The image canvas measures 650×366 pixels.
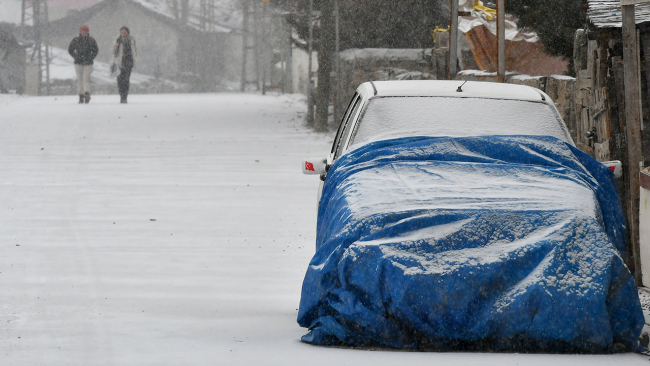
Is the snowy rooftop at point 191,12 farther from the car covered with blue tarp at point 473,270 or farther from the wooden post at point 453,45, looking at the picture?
the car covered with blue tarp at point 473,270

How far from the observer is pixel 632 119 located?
625cm

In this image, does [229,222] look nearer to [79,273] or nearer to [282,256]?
[282,256]

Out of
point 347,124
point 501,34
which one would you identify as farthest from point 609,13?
point 501,34

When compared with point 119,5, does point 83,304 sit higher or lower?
lower

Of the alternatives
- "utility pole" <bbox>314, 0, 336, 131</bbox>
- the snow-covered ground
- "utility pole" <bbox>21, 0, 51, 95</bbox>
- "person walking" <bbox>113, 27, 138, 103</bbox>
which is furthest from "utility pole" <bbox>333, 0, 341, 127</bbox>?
"utility pole" <bbox>21, 0, 51, 95</bbox>

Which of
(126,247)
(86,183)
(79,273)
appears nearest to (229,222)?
(126,247)

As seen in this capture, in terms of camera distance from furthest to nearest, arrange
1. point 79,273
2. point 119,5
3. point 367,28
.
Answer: point 119,5 → point 367,28 → point 79,273

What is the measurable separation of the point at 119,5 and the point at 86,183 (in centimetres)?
6202

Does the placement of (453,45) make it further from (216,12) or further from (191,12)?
(216,12)

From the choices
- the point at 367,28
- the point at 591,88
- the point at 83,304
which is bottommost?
the point at 83,304

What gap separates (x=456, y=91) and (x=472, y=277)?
2.18m

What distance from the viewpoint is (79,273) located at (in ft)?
22.3

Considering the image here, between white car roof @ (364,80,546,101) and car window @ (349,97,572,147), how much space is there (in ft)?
0.14

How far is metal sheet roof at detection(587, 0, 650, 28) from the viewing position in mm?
6410
